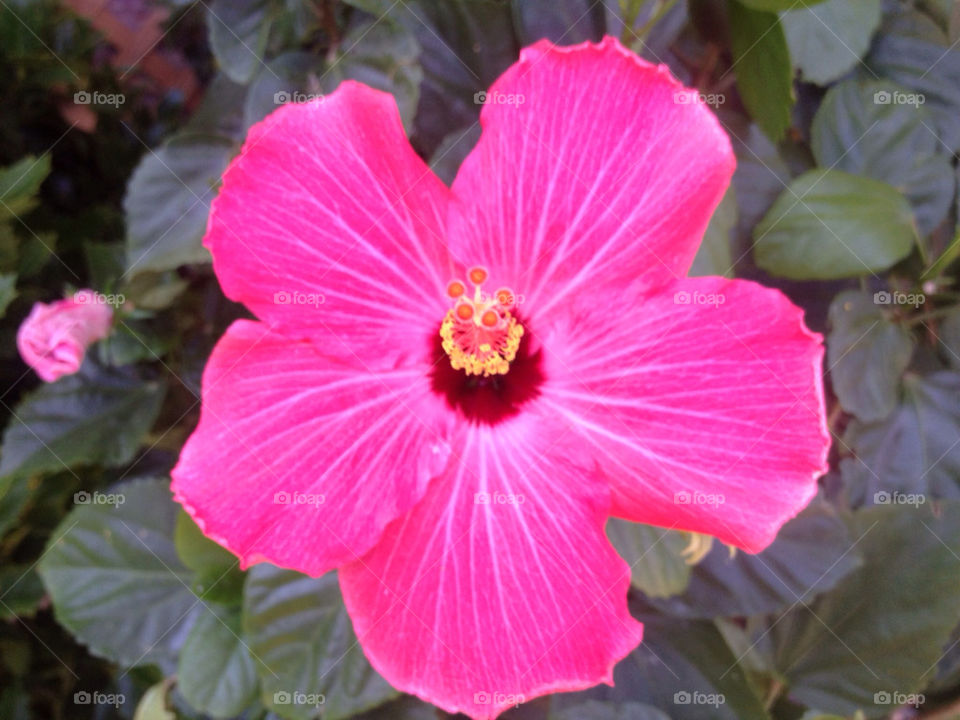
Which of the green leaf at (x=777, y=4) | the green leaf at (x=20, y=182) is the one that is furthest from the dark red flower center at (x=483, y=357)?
the green leaf at (x=20, y=182)

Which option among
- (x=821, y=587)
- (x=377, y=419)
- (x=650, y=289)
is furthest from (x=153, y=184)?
(x=821, y=587)
